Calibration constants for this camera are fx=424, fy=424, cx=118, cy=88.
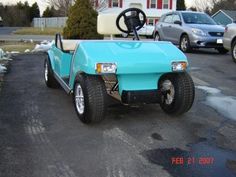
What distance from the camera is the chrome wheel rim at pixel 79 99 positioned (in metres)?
5.91

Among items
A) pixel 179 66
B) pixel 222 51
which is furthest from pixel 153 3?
pixel 179 66

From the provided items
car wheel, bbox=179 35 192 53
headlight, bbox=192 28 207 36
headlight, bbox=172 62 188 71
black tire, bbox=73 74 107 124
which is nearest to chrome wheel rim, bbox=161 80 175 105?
headlight, bbox=172 62 188 71

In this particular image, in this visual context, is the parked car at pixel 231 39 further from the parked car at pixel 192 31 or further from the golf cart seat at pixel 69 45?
the golf cart seat at pixel 69 45

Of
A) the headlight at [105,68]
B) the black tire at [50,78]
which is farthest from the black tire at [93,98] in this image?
the black tire at [50,78]

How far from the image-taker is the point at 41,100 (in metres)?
7.40

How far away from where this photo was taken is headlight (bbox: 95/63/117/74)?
17.9ft

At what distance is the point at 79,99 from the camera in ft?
19.9

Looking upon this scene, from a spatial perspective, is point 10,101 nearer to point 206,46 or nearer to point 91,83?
point 91,83

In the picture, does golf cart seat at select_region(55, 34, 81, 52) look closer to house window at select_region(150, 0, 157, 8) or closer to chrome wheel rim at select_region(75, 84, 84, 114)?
chrome wheel rim at select_region(75, 84, 84, 114)

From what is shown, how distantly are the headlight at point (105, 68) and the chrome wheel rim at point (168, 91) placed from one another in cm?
108

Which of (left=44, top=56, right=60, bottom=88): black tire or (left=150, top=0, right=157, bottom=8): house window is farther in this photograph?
(left=150, top=0, right=157, bottom=8): house window

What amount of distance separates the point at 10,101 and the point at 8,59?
5931mm

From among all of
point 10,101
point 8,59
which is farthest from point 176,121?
point 8,59
